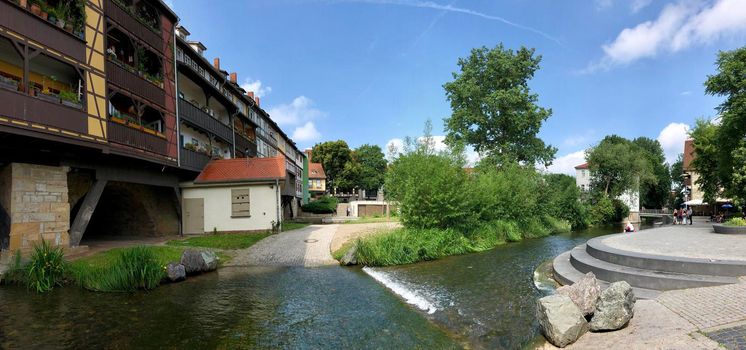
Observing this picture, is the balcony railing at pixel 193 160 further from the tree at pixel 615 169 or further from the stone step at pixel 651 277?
the tree at pixel 615 169

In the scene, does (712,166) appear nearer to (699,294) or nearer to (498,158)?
(498,158)

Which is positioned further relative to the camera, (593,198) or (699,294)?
(593,198)

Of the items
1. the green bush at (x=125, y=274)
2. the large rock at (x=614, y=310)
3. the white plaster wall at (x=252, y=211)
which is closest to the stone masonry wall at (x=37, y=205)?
the green bush at (x=125, y=274)

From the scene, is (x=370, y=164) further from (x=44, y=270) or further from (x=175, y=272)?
(x=44, y=270)

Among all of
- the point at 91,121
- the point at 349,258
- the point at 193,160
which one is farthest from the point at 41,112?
the point at 349,258

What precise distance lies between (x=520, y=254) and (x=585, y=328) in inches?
526

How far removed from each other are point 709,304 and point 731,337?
6.19 ft

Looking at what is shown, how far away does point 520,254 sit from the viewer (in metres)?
20.1

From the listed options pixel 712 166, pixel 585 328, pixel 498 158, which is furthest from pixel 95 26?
pixel 712 166

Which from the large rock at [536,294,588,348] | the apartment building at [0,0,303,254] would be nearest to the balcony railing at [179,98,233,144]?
the apartment building at [0,0,303,254]

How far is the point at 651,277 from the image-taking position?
31.9 feet

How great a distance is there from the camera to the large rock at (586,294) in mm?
7531

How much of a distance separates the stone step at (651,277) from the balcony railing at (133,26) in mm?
21245

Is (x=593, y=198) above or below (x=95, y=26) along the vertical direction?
below
